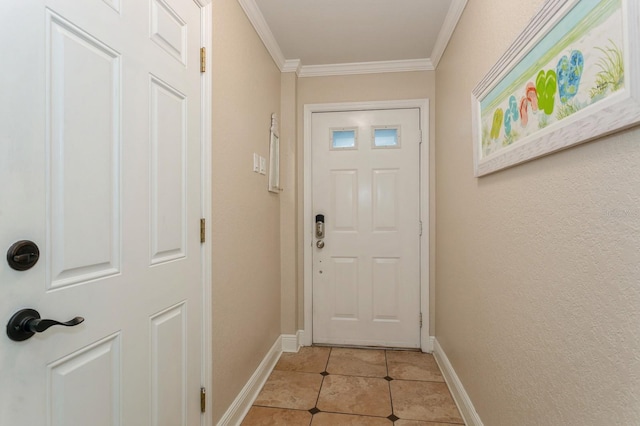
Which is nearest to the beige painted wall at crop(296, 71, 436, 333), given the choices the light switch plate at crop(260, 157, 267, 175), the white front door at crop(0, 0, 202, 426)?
the light switch plate at crop(260, 157, 267, 175)

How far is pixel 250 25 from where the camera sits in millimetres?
2020

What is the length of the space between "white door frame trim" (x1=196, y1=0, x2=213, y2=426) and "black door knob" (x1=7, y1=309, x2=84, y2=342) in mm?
728

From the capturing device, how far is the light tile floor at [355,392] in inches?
71.6

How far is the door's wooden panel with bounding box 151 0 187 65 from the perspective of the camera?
113 cm

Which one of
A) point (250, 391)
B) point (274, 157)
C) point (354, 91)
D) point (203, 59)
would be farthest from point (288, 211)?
point (203, 59)

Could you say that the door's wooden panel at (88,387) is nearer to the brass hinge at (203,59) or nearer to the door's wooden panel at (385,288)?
the brass hinge at (203,59)

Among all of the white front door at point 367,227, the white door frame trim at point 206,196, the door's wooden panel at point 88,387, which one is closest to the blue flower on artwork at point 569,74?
the white door frame trim at point 206,196

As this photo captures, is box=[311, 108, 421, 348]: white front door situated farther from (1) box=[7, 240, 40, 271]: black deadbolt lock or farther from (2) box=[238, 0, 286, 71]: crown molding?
(1) box=[7, 240, 40, 271]: black deadbolt lock

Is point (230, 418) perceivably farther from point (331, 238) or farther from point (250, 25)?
point (250, 25)

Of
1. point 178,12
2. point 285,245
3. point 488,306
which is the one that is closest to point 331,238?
point 285,245

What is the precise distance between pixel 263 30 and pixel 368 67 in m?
0.96

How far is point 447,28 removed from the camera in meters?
2.13

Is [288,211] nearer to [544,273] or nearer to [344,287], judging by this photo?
[344,287]

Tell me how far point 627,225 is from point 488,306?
0.90m
